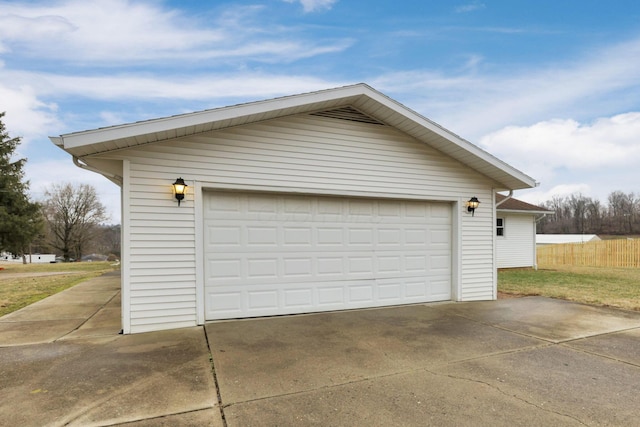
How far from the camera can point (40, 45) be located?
30.0 feet

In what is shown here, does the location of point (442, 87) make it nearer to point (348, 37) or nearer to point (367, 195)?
point (348, 37)

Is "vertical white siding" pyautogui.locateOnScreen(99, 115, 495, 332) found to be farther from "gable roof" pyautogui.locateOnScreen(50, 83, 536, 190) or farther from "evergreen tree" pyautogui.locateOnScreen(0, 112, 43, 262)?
"evergreen tree" pyautogui.locateOnScreen(0, 112, 43, 262)

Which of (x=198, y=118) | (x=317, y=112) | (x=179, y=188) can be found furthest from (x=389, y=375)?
(x=317, y=112)

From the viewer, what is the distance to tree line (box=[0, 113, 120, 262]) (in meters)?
20.8

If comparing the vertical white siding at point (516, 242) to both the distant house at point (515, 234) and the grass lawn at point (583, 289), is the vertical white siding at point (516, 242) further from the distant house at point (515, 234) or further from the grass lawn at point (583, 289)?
the grass lawn at point (583, 289)

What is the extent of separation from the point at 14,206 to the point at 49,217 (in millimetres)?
17549

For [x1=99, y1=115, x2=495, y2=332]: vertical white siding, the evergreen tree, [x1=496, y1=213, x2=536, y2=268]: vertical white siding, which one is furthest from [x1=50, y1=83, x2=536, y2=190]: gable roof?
the evergreen tree

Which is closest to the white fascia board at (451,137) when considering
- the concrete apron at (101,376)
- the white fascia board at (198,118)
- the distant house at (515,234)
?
the white fascia board at (198,118)

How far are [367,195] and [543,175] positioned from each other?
1657 inches

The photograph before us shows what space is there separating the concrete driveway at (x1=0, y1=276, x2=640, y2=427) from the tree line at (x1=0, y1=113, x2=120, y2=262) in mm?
→ 20360

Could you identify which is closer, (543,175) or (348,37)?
(348,37)

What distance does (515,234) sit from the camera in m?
15.0

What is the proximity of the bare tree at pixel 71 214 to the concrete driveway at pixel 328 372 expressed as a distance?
36.2 m

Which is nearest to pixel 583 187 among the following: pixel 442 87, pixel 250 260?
pixel 442 87
